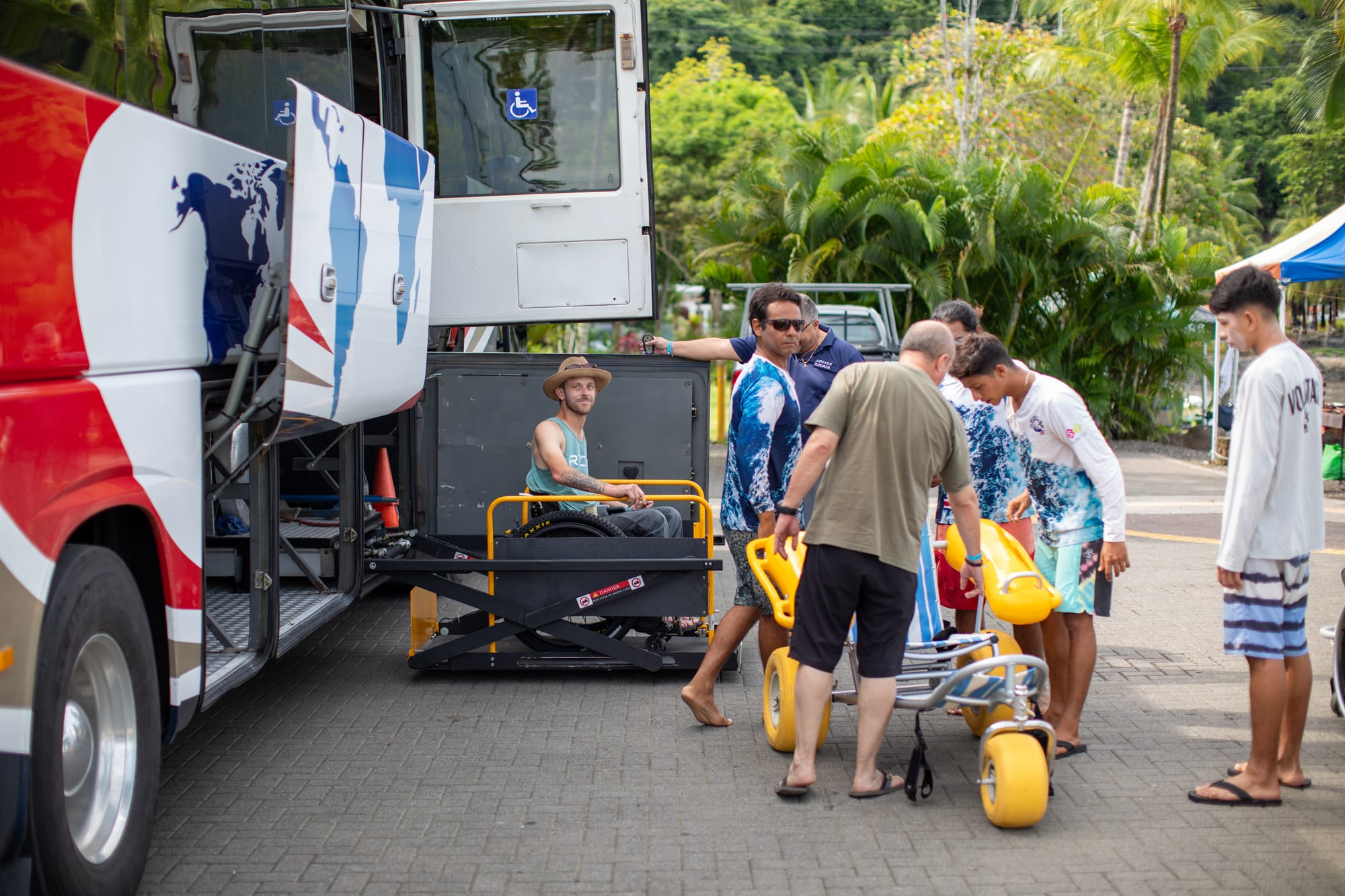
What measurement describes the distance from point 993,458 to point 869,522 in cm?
164

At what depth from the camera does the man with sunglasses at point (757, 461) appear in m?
5.19

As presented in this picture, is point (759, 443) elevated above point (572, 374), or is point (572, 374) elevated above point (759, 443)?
point (572, 374)

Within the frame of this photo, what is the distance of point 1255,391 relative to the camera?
4242 millimetres

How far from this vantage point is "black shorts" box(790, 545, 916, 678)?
432 centimetres

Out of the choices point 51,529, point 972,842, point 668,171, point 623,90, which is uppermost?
point 668,171

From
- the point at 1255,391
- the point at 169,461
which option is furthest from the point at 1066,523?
the point at 169,461

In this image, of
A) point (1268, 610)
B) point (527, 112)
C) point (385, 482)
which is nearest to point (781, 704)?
point (1268, 610)

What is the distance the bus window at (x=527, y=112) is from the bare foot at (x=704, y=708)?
10.1 feet

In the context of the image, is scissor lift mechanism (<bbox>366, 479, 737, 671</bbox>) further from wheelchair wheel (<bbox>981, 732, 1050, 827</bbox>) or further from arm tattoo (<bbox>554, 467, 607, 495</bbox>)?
wheelchair wheel (<bbox>981, 732, 1050, 827</bbox>)

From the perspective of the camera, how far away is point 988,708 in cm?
492

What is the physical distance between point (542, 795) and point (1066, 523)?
2.32 m

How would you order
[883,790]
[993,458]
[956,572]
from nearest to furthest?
[883,790]
[993,458]
[956,572]

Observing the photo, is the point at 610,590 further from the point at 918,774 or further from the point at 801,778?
the point at 918,774

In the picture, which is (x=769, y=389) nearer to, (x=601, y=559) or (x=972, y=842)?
(x=601, y=559)
